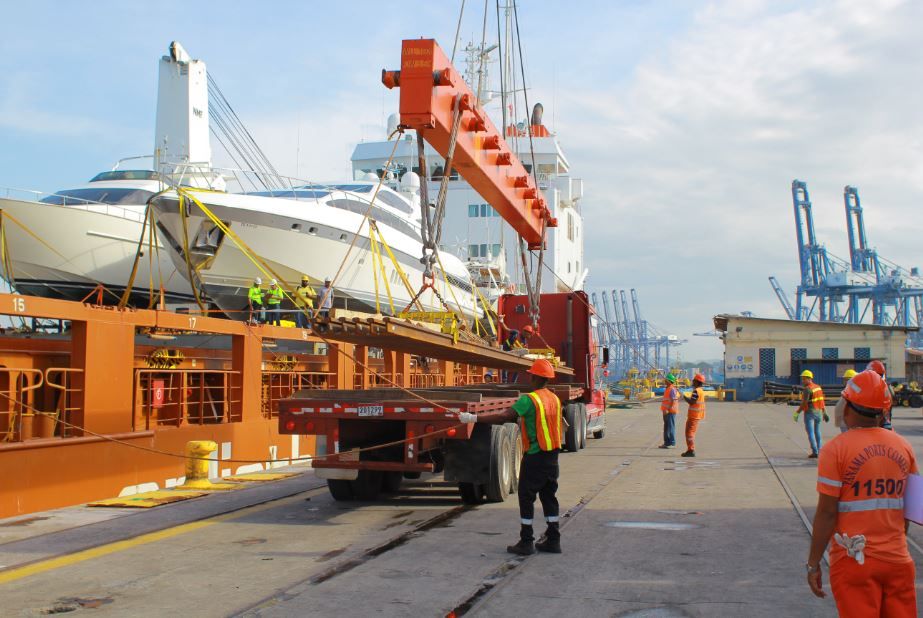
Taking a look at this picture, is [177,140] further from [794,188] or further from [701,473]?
[794,188]

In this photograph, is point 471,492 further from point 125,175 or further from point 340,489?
point 125,175

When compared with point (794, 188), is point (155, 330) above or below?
below

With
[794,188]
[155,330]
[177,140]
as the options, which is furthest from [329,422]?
[794,188]

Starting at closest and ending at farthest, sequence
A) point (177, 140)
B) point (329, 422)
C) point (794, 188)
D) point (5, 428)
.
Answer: point (329, 422), point (5, 428), point (177, 140), point (794, 188)

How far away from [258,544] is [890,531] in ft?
18.6

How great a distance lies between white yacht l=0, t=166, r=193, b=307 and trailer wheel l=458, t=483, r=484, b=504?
12.6 m

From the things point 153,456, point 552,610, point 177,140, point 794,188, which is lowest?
→ point 552,610

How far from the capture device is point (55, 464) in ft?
33.3

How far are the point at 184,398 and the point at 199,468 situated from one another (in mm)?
1494

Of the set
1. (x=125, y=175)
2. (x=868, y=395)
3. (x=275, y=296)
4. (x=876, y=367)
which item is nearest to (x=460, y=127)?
(x=876, y=367)

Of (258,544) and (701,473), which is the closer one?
(258,544)

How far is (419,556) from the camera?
7.20 meters

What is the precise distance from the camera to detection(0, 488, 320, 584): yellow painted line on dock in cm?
670

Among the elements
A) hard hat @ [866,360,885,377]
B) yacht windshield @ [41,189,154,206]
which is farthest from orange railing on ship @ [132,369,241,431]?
hard hat @ [866,360,885,377]
